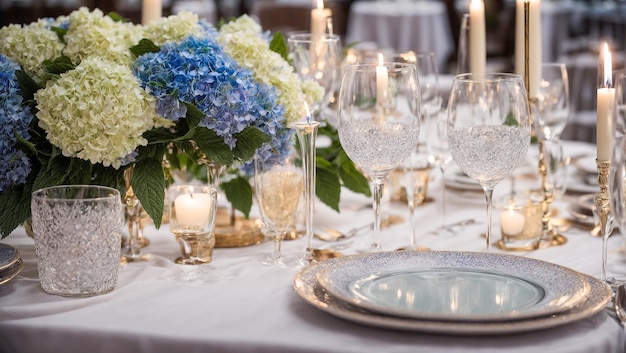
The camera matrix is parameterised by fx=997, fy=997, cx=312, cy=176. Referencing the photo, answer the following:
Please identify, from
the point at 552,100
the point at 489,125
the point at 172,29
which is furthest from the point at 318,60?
the point at 489,125

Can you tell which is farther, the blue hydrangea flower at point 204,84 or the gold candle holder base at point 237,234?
the gold candle holder base at point 237,234

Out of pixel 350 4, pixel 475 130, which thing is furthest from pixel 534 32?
pixel 350 4

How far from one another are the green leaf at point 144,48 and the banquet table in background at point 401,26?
619 cm

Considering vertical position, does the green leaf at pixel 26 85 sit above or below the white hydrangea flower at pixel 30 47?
below

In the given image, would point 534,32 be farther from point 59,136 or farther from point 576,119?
point 576,119

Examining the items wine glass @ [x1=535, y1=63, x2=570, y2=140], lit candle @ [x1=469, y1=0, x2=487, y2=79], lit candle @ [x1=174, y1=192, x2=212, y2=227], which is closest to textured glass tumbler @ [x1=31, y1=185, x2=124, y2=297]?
lit candle @ [x1=174, y1=192, x2=212, y2=227]

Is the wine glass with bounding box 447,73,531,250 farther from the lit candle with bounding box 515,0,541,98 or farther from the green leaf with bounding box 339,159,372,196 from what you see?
the green leaf with bounding box 339,159,372,196

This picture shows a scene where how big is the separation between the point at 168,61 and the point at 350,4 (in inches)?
312

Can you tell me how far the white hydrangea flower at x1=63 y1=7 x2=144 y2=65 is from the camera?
174 centimetres

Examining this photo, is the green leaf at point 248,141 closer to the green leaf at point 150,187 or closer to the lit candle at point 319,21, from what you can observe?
the green leaf at point 150,187

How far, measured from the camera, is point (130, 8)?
7.26m

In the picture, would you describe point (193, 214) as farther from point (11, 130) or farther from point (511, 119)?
point (511, 119)

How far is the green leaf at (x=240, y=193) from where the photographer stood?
191 cm

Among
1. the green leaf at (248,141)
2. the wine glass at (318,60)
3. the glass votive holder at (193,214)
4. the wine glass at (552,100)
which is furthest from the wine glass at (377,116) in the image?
the wine glass at (552,100)
